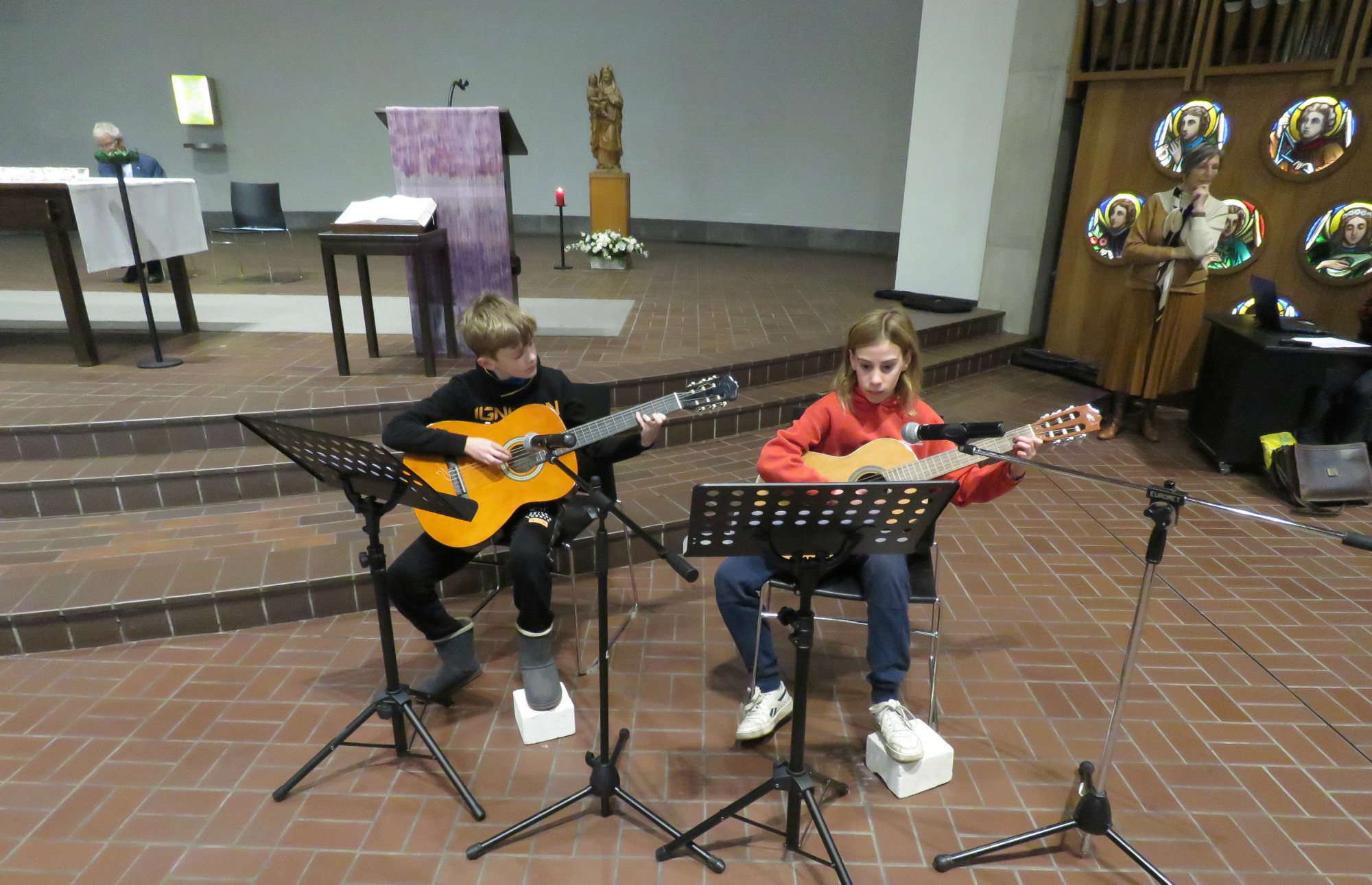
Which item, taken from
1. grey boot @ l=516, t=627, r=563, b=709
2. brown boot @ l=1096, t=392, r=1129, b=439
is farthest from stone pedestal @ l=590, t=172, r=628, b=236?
grey boot @ l=516, t=627, r=563, b=709

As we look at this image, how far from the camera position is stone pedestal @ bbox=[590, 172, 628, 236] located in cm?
963

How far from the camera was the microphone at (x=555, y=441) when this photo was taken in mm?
2340

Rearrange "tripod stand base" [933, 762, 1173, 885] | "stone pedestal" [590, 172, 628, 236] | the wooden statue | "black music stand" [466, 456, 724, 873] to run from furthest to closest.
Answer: "stone pedestal" [590, 172, 628, 236]
the wooden statue
"tripod stand base" [933, 762, 1173, 885]
"black music stand" [466, 456, 724, 873]

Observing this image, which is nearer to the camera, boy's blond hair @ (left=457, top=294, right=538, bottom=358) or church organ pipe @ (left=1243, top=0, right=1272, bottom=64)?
boy's blond hair @ (left=457, top=294, right=538, bottom=358)

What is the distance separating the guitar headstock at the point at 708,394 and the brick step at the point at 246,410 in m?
2.39

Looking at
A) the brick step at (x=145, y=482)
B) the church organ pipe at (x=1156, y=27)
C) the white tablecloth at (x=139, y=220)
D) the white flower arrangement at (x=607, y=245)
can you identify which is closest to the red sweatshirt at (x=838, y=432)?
the brick step at (x=145, y=482)

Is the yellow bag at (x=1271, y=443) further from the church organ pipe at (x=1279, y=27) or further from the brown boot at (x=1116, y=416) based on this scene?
the church organ pipe at (x=1279, y=27)

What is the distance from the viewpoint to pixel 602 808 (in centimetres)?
234

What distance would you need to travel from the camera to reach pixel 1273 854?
223 cm

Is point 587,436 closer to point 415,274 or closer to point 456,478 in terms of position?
point 456,478

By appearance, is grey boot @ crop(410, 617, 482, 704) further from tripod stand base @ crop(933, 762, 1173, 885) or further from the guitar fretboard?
tripod stand base @ crop(933, 762, 1173, 885)

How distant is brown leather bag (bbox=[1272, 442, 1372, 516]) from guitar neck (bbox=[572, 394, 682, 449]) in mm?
3836

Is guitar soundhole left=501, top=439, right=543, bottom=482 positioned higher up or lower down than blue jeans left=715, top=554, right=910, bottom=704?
higher up

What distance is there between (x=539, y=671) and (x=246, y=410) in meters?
2.45
